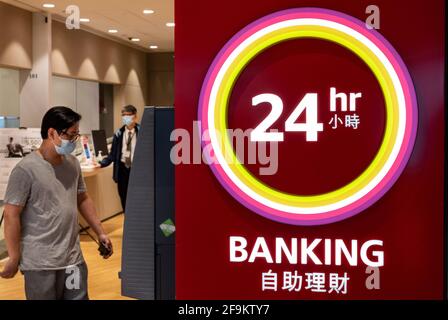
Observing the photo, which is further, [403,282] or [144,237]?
[144,237]

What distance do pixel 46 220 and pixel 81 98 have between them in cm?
845

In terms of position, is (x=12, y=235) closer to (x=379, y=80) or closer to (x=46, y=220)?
(x=46, y=220)

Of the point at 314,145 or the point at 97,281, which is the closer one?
the point at 314,145

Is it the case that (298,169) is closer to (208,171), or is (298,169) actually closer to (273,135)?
(273,135)

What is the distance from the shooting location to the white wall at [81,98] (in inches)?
378

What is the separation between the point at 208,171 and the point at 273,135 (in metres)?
0.21

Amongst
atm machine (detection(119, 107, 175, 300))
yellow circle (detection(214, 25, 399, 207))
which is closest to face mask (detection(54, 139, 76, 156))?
atm machine (detection(119, 107, 175, 300))

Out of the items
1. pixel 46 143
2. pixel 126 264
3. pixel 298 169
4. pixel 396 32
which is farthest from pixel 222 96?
pixel 46 143

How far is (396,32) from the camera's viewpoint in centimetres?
162

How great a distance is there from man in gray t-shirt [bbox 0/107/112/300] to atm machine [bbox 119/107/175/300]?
510 mm

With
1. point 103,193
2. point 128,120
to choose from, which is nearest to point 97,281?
point 128,120

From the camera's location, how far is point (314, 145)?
169cm

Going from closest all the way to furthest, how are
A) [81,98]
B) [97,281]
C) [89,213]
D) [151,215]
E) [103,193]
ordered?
1. [151,215]
2. [89,213]
3. [97,281]
4. [103,193]
5. [81,98]

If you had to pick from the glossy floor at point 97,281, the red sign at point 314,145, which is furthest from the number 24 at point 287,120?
the glossy floor at point 97,281
